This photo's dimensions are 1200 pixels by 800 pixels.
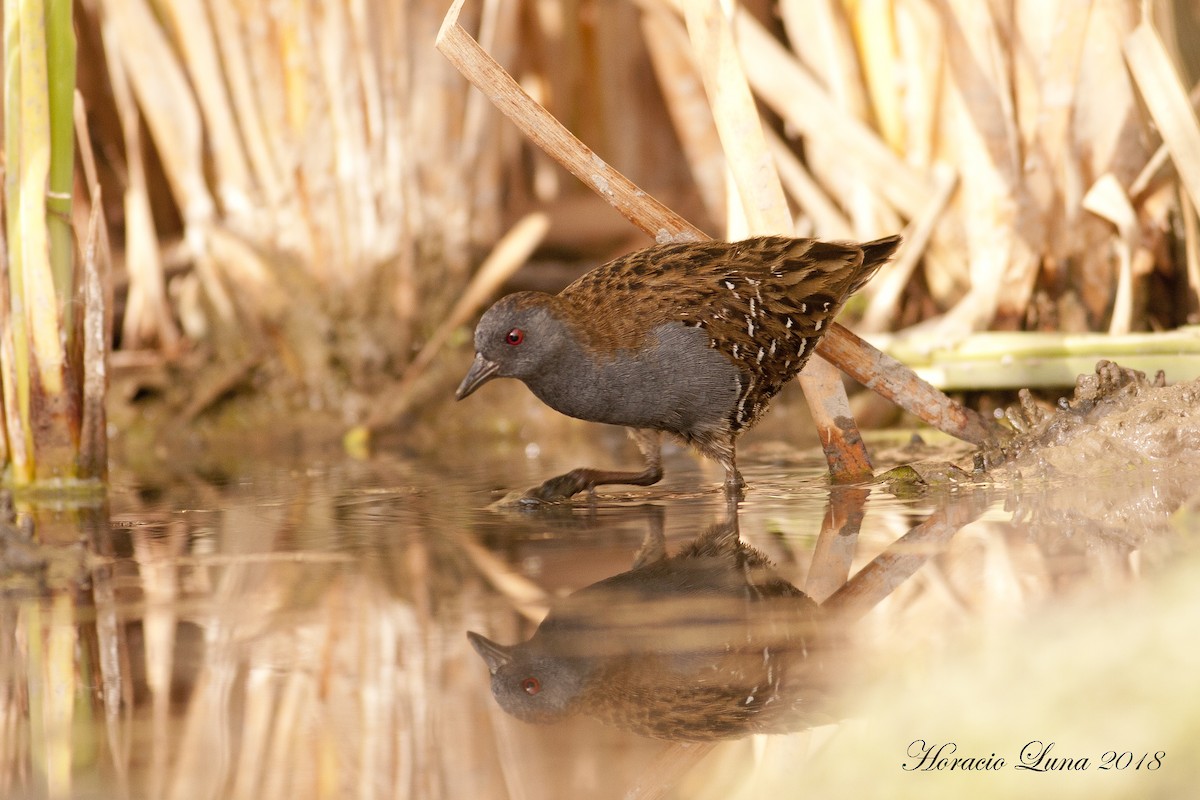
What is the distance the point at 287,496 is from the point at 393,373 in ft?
6.91

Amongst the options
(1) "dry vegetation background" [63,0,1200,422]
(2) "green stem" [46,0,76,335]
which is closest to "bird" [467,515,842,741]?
(2) "green stem" [46,0,76,335]

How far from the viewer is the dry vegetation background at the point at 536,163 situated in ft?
16.9

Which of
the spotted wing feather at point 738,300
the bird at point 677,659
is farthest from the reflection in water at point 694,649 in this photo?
the spotted wing feather at point 738,300

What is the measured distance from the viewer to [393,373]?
6.28 metres

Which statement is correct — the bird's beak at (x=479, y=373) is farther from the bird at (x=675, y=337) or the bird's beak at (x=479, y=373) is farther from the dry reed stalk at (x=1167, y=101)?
the dry reed stalk at (x=1167, y=101)

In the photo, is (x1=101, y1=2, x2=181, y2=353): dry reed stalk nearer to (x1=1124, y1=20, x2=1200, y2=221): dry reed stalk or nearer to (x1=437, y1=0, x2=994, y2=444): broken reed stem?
(x1=437, y1=0, x2=994, y2=444): broken reed stem

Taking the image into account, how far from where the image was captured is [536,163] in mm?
7160

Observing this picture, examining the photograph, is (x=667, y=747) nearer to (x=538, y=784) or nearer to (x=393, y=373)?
(x=538, y=784)

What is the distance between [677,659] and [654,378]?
1.80 meters

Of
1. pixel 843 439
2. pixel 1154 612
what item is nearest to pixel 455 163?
pixel 843 439

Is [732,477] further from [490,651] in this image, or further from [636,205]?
[490,651]

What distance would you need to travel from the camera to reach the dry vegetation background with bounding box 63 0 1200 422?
515cm

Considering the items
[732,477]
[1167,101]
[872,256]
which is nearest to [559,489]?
[732,477]

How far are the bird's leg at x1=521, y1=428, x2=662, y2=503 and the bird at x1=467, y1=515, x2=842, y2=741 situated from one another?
3.73 ft
